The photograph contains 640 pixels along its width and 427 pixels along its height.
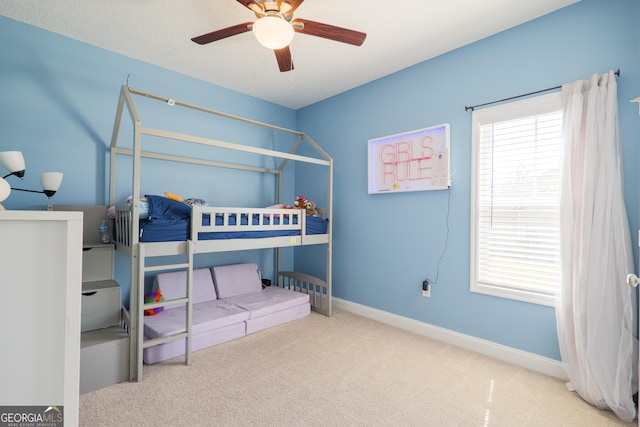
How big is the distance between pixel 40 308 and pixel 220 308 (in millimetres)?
2248

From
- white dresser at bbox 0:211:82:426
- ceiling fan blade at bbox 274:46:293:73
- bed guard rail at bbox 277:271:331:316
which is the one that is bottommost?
bed guard rail at bbox 277:271:331:316

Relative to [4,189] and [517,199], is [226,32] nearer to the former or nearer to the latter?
[4,189]

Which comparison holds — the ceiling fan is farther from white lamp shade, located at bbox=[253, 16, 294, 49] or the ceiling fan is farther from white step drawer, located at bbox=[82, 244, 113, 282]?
white step drawer, located at bbox=[82, 244, 113, 282]

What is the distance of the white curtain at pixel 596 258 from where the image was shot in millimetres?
1782

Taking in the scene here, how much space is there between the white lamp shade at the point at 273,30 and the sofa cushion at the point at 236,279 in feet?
7.78

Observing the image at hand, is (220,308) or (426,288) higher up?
(426,288)

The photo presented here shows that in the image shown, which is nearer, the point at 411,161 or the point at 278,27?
the point at 278,27

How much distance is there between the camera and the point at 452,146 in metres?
2.74

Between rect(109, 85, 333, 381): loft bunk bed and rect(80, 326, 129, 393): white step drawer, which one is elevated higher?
rect(109, 85, 333, 381): loft bunk bed

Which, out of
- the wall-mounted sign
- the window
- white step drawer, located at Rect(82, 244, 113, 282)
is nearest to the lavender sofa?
white step drawer, located at Rect(82, 244, 113, 282)

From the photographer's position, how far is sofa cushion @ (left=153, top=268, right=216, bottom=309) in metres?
2.89

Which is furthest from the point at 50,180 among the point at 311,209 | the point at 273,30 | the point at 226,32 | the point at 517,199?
the point at 517,199

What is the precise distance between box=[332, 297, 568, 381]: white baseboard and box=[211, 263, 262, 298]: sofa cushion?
3.68 ft

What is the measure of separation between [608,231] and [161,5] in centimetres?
327
